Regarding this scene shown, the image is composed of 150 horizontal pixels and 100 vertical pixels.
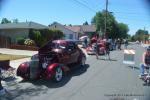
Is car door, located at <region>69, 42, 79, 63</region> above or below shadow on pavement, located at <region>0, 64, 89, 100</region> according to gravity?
above

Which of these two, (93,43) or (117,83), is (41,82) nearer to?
(117,83)

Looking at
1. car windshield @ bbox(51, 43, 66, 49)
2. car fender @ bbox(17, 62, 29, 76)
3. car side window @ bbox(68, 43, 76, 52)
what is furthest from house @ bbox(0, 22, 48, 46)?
car fender @ bbox(17, 62, 29, 76)

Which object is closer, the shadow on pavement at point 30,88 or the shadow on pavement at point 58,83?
the shadow on pavement at point 30,88

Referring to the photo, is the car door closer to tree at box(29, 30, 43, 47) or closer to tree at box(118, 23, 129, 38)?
tree at box(29, 30, 43, 47)

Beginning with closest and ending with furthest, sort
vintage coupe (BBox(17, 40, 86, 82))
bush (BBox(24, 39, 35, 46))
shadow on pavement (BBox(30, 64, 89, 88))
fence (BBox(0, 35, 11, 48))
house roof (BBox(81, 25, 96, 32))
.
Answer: shadow on pavement (BBox(30, 64, 89, 88))
vintage coupe (BBox(17, 40, 86, 82))
bush (BBox(24, 39, 35, 46))
fence (BBox(0, 35, 11, 48))
house roof (BBox(81, 25, 96, 32))

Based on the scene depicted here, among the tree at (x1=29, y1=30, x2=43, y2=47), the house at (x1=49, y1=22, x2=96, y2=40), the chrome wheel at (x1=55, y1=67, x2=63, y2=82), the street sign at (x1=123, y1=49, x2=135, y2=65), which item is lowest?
the chrome wheel at (x1=55, y1=67, x2=63, y2=82)

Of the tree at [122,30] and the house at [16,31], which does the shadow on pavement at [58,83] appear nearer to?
the house at [16,31]

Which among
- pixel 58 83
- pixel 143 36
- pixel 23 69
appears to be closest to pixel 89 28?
pixel 143 36

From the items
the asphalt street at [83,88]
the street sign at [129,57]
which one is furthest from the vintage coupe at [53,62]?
the street sign at [129,57]

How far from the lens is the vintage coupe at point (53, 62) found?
11399 mm

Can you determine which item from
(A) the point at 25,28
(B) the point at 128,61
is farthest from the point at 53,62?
(A) the point at 25,28

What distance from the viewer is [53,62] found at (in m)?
12.6

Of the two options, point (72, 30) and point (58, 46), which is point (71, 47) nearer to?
point (58, 46)

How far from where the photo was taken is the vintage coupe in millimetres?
11399
